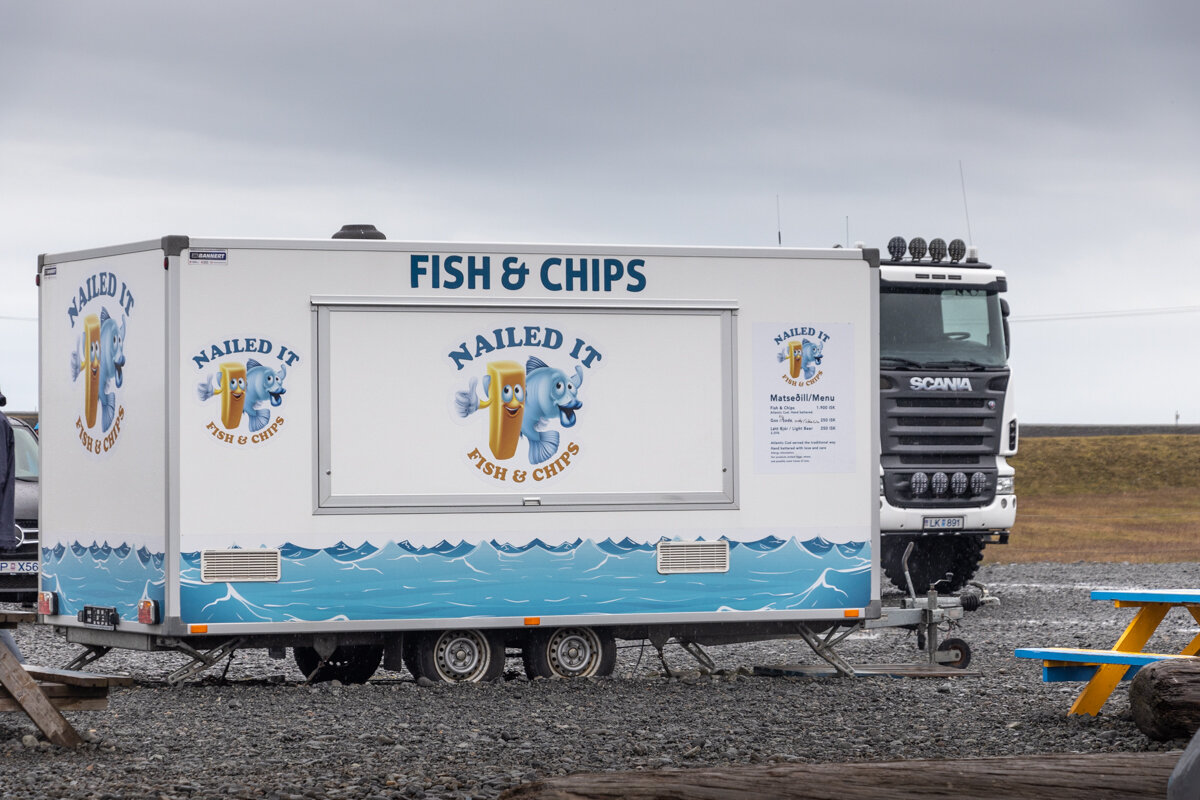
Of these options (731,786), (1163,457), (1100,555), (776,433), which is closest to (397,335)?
(776,433)

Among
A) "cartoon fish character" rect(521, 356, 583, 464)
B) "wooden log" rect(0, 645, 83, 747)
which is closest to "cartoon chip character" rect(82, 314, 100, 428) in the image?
"cartoon fish character" rect(521, 356, 583, 464)

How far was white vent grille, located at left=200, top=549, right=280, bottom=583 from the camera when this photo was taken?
9.88 metres

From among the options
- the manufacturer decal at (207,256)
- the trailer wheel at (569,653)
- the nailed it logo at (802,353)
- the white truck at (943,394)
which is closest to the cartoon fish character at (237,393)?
the manufacturer decal at (207,256)

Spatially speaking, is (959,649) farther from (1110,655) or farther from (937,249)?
(937,249)

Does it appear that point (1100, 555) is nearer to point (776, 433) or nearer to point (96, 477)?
point (776, 433)

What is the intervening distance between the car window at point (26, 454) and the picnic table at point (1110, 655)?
32.9 feet

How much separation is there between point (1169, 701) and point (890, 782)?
9.93 feet

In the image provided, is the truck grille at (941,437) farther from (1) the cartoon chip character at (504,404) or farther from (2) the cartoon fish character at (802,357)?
(1) the cartoon chip character at (504,404)

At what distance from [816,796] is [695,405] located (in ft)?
18.0

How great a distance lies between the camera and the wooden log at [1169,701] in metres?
7.64

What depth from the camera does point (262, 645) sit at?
10109mm

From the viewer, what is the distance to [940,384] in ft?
52.9

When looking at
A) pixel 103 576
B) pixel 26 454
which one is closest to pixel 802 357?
pixel 103 576

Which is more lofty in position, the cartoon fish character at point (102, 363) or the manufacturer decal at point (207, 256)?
the manufacturer decal at point (207, 256)
